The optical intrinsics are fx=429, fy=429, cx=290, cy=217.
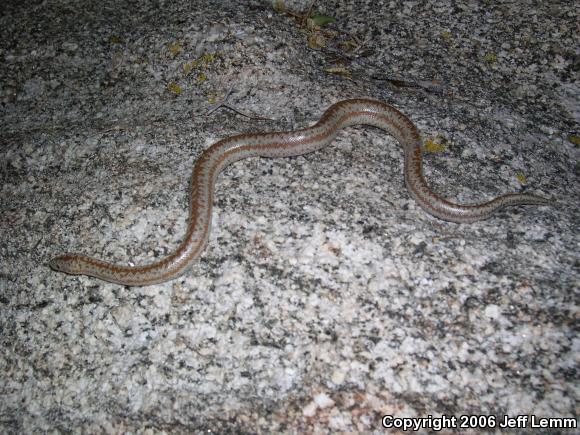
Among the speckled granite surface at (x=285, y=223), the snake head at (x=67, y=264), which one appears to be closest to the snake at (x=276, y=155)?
the snake head at (x=67, y=264)

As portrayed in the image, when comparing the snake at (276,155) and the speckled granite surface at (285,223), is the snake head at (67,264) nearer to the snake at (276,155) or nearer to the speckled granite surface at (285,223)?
the snake at (276,155)

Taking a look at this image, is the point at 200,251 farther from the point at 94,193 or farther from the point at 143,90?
the point at 143,90

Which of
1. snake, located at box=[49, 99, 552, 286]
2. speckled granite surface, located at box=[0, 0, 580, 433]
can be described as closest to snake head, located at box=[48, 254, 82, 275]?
snake, located at box=[49, 99, 552, 286]

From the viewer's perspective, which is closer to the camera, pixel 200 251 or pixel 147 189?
pixel 200 251

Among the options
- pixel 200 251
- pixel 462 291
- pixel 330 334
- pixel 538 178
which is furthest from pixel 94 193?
pixel 538 178

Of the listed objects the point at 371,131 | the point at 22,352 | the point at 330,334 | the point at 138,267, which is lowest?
the point at 22,352

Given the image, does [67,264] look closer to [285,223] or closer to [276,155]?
[285,223]
